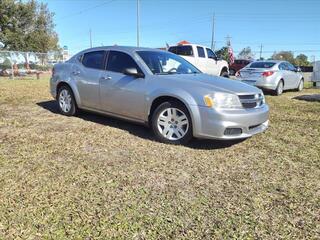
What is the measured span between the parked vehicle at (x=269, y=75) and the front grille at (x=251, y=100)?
6.88 meters

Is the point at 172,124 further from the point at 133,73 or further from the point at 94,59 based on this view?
the point at 94,59

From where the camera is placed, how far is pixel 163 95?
16.8 ft

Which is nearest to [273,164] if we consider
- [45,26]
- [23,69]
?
[23,69]

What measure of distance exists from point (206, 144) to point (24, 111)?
470 centimetres

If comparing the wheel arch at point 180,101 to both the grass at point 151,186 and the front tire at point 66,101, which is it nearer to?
the grass at point 151,186

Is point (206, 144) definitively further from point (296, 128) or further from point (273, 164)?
point (296, 128)

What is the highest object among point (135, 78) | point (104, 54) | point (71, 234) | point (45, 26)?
point (45, 26)

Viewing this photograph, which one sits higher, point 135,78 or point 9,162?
point 135,78

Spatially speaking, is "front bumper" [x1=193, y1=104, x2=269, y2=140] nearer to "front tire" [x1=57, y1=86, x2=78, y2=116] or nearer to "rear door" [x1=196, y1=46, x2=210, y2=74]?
"front tire" [x1=57, y1=86, x2=78, y2=116]

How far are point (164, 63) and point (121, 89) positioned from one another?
2.98 feet

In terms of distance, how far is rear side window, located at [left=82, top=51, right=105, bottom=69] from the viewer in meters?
6.31

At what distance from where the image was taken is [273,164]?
437 centimetres

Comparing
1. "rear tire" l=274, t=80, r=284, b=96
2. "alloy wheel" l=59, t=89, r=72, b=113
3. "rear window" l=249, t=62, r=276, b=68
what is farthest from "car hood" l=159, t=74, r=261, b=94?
"rear window" l=249, t=62, r=276, b=68

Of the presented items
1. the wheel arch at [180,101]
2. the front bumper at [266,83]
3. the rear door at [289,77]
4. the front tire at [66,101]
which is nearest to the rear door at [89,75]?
the front tire at [66,101]
